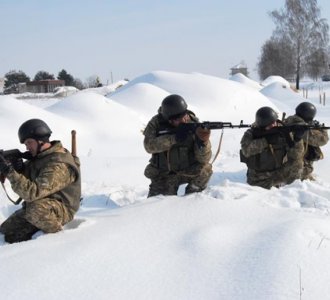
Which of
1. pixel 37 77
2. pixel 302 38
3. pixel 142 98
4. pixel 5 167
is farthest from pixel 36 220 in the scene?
pixel 37 77

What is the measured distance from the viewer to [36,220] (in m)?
3.48

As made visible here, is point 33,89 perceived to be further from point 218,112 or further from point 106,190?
point 106,190

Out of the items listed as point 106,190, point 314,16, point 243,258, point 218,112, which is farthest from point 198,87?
point 314,16

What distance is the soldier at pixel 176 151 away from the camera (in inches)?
196

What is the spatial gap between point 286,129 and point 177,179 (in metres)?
1.39

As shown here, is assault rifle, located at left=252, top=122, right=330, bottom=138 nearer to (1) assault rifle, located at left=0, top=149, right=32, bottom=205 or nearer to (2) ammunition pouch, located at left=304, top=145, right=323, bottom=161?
(2) ammunition pouch, located at left=304, top=145, right=323, bottom=161

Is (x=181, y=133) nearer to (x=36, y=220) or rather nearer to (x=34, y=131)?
(x=34, y=131)

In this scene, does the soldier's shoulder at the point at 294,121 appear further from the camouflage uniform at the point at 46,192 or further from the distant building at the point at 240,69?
the distant building at the point at 240,69

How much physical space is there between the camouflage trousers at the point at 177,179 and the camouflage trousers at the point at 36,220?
1836 mm

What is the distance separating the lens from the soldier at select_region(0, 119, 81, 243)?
3367 millimetres

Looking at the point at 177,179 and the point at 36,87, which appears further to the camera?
the point at 36,87

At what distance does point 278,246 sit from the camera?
8.71 feet

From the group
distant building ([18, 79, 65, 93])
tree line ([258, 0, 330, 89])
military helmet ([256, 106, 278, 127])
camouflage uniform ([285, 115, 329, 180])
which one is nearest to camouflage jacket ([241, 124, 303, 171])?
military helmet ([256, 106, 278, 127])

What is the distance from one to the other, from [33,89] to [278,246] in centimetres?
5425
